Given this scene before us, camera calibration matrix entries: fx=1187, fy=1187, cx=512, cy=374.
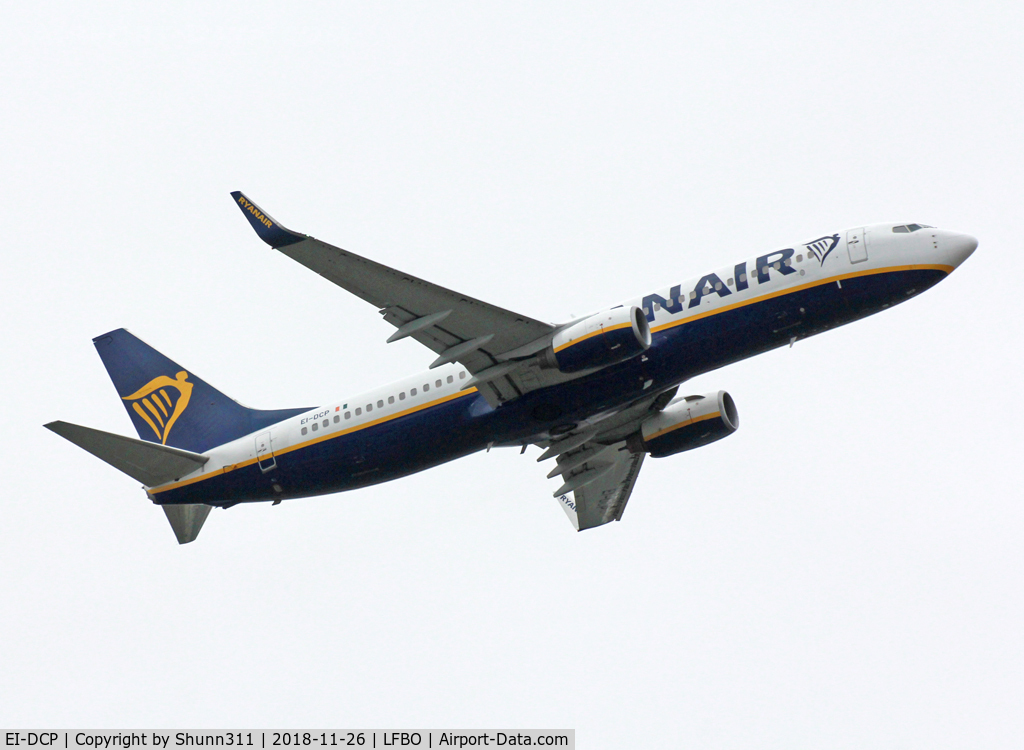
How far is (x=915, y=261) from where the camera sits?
3650cm

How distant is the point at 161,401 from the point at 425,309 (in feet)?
48.6

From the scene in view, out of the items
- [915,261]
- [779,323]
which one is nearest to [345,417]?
[779,323]

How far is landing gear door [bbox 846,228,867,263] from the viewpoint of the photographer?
1449 inches

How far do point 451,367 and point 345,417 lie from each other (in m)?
4.10

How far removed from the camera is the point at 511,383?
38.2 m

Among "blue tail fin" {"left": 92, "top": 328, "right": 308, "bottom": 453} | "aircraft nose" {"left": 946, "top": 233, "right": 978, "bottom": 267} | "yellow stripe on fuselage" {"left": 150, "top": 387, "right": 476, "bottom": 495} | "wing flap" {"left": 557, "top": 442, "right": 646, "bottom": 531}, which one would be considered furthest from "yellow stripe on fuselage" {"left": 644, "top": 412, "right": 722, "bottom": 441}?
"blue tail fin" {"left": 92, "top": 328, "right": 308, "bottom": 453}

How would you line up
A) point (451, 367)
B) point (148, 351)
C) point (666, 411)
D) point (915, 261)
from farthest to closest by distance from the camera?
point (148, 351) → point (666, 411) → point (451, 367) → point (915, 261)

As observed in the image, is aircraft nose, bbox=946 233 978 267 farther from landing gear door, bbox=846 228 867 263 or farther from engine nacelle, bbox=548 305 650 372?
engine nacelle, bbox=548 305 650 372

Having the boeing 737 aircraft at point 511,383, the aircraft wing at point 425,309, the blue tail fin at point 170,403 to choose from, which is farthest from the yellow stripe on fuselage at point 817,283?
the blue tail fin at point 170,403

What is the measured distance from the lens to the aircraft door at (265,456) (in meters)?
41.4

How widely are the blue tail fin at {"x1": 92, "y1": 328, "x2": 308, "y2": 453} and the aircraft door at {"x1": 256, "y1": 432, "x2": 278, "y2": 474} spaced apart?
142cm

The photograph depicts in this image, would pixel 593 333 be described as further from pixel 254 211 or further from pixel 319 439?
pixel 319 439

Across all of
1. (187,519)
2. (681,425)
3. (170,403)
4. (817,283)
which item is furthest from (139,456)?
(817,283)

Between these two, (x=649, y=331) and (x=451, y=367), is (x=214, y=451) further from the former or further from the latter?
(x=649, y=331)
